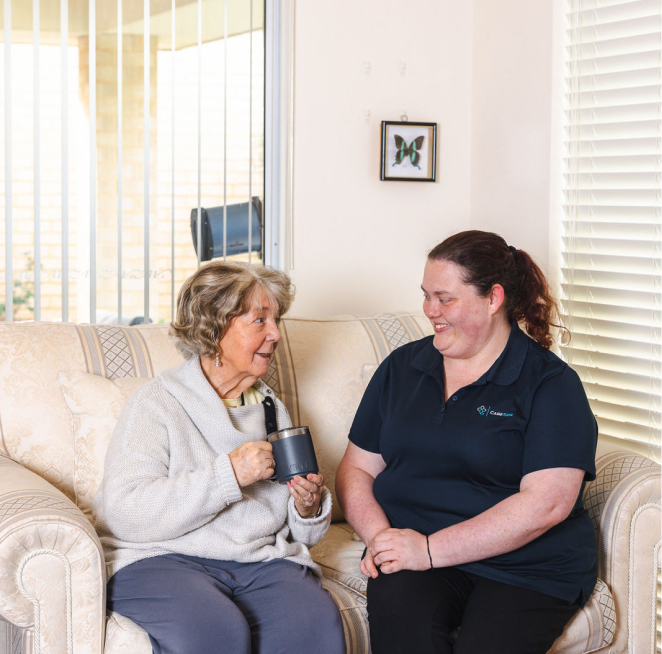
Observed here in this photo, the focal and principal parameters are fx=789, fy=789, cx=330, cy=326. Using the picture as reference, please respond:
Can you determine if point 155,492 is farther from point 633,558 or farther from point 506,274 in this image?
point 633,558

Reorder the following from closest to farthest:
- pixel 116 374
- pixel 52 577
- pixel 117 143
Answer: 1. pixel 52 577
2. pixel 116 374
3. pixel 117 143

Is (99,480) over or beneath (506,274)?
beneath

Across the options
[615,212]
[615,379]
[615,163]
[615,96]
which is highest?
[615,96]

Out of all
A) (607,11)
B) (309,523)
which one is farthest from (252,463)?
(607,11)

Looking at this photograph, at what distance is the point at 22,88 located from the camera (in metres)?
2.53

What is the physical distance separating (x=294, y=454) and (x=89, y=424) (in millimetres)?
613

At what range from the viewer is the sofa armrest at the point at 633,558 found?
70.3 inches

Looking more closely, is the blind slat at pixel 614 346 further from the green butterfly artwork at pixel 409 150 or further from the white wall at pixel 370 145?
the green butterfly artwork at pixel 409 150

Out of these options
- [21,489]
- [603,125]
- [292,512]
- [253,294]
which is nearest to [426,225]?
[603,125]

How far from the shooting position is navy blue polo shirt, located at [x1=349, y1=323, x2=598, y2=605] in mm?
1612

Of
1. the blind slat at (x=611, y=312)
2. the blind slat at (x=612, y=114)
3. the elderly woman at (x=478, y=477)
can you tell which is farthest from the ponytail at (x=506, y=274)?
the blind slat at (x=612, y=114)

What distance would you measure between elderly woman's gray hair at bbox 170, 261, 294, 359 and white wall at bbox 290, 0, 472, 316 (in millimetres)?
1116

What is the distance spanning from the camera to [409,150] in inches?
118

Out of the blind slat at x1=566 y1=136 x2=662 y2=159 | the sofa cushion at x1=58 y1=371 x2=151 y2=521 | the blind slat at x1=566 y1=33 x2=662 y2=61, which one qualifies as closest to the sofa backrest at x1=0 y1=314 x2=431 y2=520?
the sofa cushion at x1=58 y1=371 x2=151 y2=521
